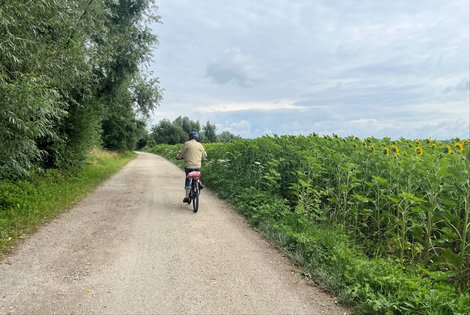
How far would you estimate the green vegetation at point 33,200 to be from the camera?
761cm

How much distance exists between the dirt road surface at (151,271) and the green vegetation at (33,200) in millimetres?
379

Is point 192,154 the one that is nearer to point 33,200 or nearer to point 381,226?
point 33,200

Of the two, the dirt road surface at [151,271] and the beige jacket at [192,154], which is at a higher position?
the beige jacket at [192,154]

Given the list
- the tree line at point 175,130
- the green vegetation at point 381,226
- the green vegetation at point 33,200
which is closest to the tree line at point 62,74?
the green vegetation at point 33,200

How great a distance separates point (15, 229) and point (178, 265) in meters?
4.08

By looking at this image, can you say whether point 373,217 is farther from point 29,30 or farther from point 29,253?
point 29,30

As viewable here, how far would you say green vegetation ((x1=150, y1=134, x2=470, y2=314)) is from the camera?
464 cm

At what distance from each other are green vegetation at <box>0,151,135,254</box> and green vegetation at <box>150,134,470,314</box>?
4.98 meters

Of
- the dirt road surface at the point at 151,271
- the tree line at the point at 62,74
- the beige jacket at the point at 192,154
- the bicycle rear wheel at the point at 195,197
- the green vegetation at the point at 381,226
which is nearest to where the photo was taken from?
the dirt road surface at the point at 151,271

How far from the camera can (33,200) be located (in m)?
10.3

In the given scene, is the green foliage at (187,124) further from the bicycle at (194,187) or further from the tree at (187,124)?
the bicycle at (194,187)

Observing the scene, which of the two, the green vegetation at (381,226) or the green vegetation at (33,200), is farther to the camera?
the green vegetation at (33,200)

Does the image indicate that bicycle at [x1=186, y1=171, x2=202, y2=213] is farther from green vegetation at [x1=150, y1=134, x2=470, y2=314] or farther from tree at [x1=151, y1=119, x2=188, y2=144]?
tree at [x1=151, y1=119, x2=188, y2=144]

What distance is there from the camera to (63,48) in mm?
11062
